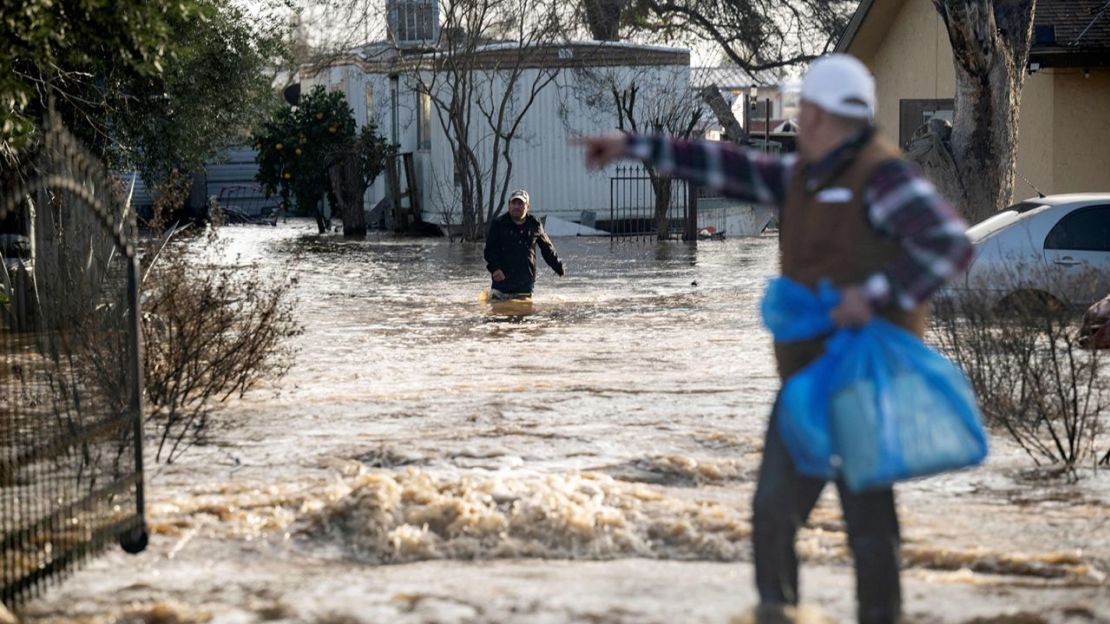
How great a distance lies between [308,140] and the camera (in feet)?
118

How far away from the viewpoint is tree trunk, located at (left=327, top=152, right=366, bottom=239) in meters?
34.2

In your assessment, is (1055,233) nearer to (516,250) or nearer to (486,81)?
(516,250)

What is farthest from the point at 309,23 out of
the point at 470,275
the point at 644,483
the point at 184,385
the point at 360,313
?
the point at 644,483

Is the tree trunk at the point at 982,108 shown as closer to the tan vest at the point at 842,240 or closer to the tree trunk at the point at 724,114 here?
the tan vest at the point at 842,240

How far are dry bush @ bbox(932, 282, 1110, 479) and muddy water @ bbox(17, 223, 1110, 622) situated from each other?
24 centimetres

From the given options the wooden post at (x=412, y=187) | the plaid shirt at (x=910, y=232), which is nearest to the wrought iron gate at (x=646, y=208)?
the wooden post at (x=412, y=187)

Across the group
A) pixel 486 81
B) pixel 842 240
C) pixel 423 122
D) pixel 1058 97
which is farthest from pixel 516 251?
pixel 423 122

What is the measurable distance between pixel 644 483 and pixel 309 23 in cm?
2503

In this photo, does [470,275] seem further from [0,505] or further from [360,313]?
[0,505]

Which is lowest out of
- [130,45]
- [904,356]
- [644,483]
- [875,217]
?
[644,483]

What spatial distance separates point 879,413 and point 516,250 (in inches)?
507

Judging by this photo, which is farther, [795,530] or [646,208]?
[646,208]

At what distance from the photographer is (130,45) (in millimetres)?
9539

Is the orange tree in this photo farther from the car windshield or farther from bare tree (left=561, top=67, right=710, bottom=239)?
the car windshield
